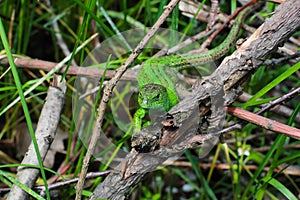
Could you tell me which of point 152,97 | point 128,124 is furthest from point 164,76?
point 128,124

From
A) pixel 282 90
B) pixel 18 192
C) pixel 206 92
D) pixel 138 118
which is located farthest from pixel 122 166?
pixel 282 90

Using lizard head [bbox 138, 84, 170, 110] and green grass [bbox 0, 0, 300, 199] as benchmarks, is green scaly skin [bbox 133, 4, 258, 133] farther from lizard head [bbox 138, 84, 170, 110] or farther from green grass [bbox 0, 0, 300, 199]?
green grass [bbox 0, 0, 300, 199]

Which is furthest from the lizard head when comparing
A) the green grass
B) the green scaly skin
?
the green grass

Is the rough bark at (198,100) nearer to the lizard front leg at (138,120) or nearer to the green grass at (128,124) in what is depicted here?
the lizard front leg at (138,120)

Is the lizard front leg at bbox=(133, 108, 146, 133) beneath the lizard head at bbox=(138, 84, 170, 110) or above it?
beneath

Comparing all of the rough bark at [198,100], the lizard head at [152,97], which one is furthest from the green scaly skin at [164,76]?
the rough bark at [198,100]

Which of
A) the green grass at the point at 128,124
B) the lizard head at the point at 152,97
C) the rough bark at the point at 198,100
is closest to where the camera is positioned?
the rough bark at the point at 198,100

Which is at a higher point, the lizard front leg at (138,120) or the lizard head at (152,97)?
the lizard head at (152,97)

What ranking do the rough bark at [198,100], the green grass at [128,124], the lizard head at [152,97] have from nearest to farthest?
the rough bark at [198,100] < the lizard head at [152,97] < the green grass at [128,124]
